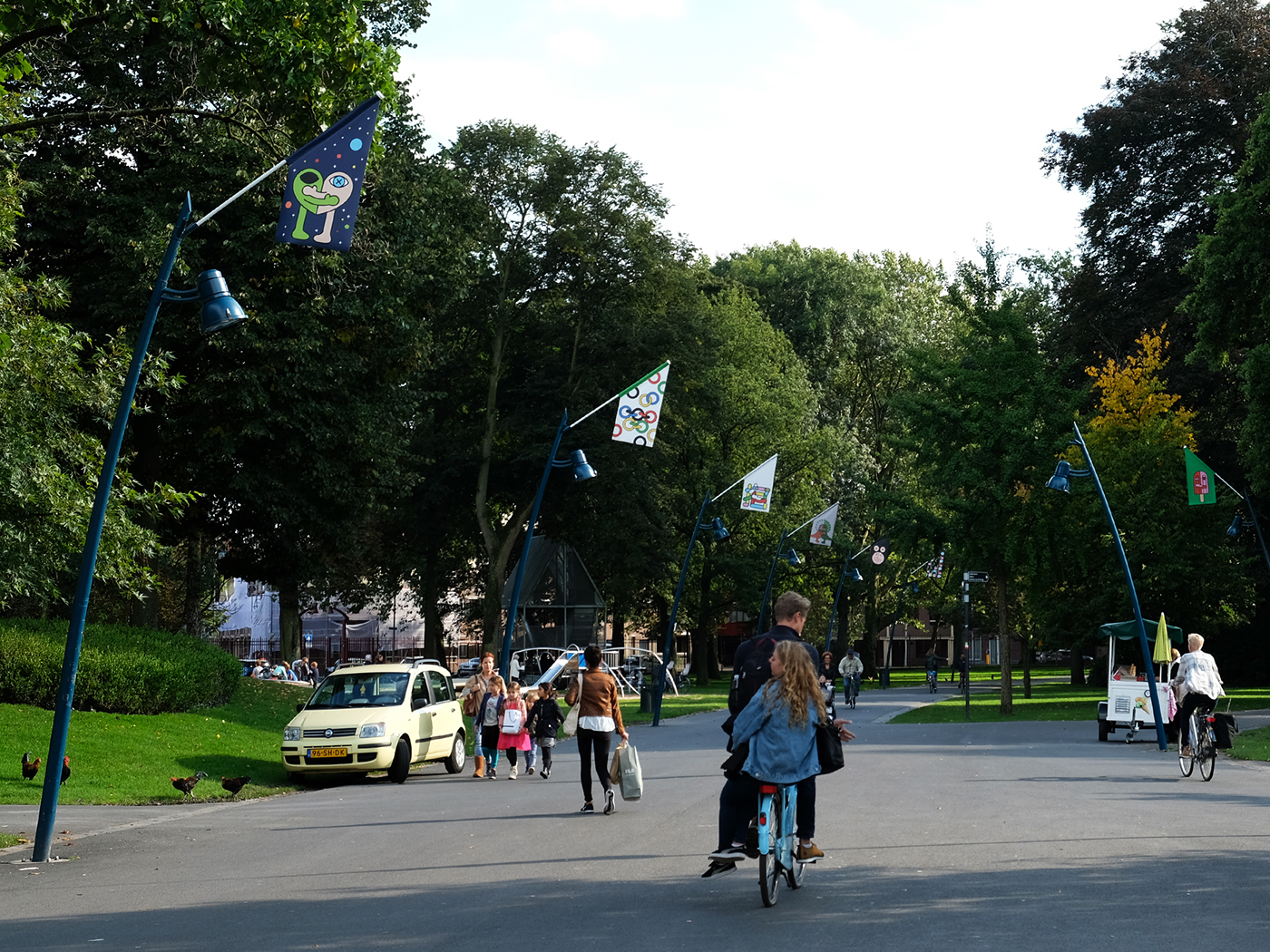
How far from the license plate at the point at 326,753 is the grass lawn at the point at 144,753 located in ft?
2.33

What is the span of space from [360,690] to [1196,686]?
1187 centimetres

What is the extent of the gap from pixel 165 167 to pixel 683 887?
71.1 feet

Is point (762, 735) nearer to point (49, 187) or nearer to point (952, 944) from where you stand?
point (952, 944)

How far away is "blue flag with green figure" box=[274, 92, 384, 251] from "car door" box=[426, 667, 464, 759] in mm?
9132

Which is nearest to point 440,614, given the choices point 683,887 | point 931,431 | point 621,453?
point 621,453

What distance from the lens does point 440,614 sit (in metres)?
62.5

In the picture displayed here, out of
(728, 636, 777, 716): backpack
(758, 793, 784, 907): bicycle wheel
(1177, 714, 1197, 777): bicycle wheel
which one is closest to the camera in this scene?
(758, 793, 784, 907): bicycle wheel

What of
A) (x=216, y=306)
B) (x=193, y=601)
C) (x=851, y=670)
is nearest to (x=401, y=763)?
(x=216, y=306)

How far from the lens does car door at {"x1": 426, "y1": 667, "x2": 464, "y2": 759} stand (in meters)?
21.8

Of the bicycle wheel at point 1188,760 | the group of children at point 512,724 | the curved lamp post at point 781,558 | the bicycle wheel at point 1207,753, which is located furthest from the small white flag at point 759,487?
the bicycle wheel at point 1207,753

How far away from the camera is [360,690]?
846 inches

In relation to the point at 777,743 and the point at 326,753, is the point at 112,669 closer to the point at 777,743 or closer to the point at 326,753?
the point at 326,753

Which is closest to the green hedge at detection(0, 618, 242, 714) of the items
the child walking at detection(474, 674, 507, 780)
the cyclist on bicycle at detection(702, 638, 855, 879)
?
the child walking at detection(474, 674, 507, 780)

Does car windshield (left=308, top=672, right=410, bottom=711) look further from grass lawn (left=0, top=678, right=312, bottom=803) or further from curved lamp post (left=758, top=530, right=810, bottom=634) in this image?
→ curved lamp post (left=758, top=530, right=810, bottom=634)
